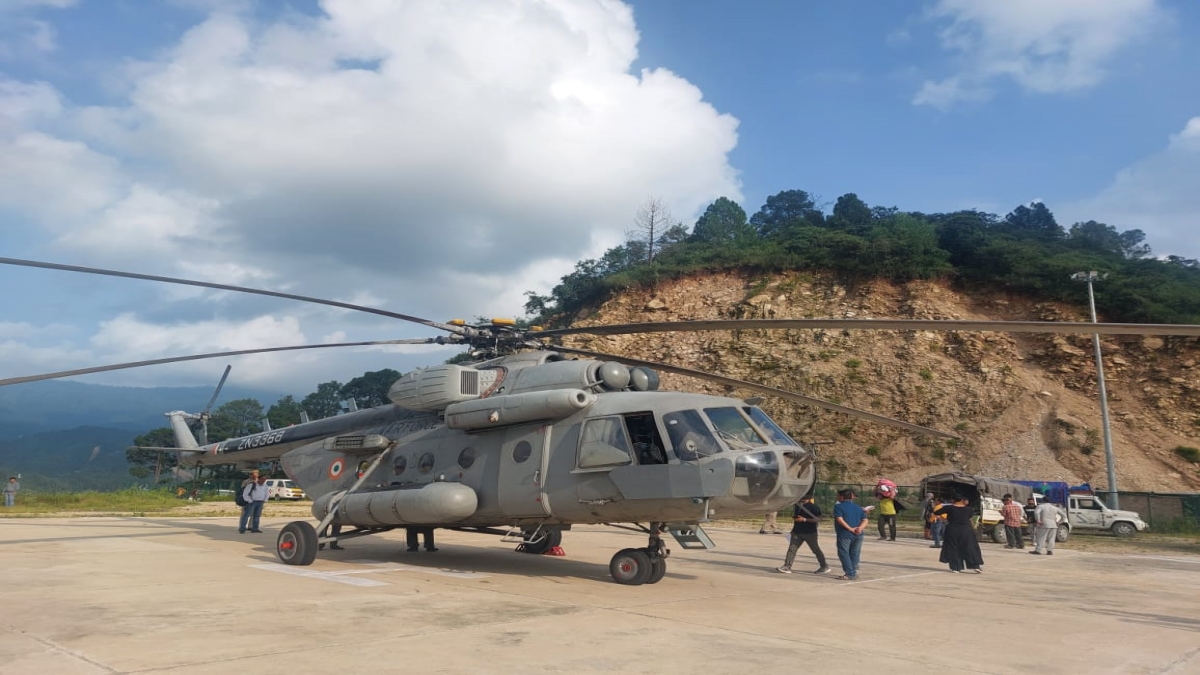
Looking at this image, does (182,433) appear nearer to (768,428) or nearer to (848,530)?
(768,428)

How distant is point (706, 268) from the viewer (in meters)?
46.5

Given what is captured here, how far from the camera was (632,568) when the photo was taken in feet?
32.7

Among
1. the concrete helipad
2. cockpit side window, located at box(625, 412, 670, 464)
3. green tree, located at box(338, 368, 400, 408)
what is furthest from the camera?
green tree, located at box(338, 368, 400, 408)

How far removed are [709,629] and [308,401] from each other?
4083 inches

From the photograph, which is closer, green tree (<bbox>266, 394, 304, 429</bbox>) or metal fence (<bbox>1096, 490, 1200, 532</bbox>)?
metal fence (<bbox>1096, 490, 1200, 532</bbox>)

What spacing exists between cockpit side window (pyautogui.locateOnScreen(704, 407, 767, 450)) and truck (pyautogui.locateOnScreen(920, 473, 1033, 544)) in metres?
13.5

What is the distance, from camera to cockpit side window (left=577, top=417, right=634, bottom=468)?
967 cm

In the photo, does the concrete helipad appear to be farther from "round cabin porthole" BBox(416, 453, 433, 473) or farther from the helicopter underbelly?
"round cabin porthole" BBox(416, 453, 433, 473)

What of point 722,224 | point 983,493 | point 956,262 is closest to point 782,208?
point 722,224

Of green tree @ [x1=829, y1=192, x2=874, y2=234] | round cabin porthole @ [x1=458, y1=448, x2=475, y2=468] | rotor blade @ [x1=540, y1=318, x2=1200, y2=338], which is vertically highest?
green tree @ [x1=829, y1=192, x2=874, y2=234]

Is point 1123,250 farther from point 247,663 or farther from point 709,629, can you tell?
point 247,663

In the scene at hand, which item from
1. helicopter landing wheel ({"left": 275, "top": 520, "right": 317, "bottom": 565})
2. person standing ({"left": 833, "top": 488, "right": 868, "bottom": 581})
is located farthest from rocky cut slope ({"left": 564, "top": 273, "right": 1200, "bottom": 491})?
helicopter landing wheel ({"left": 275, "top": 520, "right": 317, "bottom": 565})

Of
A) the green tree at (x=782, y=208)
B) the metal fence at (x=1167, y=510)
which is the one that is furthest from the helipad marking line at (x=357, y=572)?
the green tree at (x=782, y=208)

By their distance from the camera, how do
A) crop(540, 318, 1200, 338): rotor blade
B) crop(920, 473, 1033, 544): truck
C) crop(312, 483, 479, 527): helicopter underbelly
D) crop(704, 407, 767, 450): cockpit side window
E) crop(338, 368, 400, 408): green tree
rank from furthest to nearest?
crop(338, 368, 400, 408): green tree → crop(920, 473, 1033, 544): truck → crop(312, 483, 479, 527): helicopter underbelly → crop(704, 407, 767, 450): cockpit side window → crop(540, 318, 1200, 338): rotor blade
